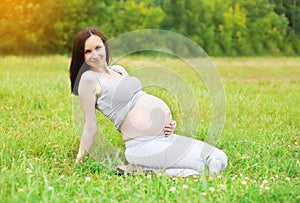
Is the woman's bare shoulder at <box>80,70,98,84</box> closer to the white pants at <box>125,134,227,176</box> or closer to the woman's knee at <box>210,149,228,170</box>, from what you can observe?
the white pants at <box>125,134,227,176</box>

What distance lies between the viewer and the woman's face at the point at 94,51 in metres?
3.34

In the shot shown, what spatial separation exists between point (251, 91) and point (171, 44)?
7.44m

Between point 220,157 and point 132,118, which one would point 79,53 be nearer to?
point 132,118

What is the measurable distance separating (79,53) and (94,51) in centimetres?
11

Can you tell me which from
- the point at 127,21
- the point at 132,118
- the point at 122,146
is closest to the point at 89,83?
the point at 132,118

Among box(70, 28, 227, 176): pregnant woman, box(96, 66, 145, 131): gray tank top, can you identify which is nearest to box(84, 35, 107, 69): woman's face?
box(70, 28, 227, 176): pregnant woman

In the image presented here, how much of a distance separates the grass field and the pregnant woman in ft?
0.60

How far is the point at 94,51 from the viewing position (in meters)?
3.35

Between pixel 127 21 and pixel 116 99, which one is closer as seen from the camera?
pixel 116 99

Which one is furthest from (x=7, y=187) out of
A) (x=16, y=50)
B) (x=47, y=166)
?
(x=16, y=50)

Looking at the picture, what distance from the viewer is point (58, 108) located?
5.43 meters

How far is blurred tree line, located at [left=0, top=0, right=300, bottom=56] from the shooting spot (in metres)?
13.6

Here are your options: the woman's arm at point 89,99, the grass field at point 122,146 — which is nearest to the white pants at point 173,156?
the grass field at point 122,146

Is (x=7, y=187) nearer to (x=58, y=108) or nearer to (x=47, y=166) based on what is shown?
(x=47, y=166)
